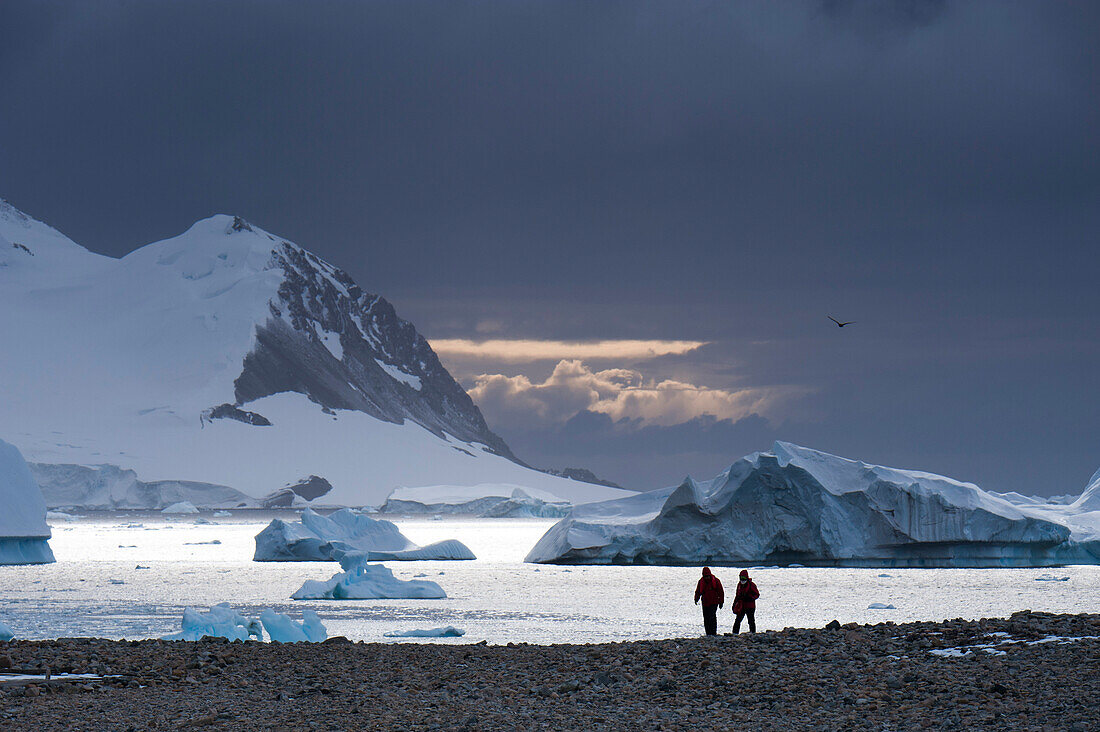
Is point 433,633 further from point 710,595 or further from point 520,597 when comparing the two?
point 520,597

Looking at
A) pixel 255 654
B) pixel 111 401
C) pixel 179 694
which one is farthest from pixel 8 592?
pixel 111 401

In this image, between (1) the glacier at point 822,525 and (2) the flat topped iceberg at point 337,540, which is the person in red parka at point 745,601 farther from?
(2) the flat topped iceberg at point 337,540

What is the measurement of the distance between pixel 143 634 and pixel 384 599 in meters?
9.73

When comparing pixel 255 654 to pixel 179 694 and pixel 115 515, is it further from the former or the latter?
pixel 115 515

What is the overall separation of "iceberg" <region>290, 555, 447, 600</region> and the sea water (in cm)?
43

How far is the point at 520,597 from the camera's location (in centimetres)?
3316

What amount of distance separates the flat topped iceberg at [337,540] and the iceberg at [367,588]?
17.7 meters

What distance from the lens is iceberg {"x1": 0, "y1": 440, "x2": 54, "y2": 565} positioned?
125 ft

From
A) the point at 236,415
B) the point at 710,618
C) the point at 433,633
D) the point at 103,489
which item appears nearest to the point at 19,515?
the point at 433,633

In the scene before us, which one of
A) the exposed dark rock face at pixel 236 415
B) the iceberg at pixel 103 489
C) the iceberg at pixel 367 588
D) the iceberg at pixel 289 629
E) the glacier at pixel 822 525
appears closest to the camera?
the iceberg at pixel 289 629

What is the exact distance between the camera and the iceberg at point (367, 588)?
3108 cm

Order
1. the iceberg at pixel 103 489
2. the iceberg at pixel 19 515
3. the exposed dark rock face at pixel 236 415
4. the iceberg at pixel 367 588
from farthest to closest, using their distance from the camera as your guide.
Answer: the exposed dark rock face at pixel 236 415 < the iceberg at pixel 103 489 < the iceberg at pixel 19 515 < the iceberg at pixel 367 588

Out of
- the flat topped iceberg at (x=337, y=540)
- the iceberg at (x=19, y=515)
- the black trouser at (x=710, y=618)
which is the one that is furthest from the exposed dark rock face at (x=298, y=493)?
the black trouser at (x=710, y=618)

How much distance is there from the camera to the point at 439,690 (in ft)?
41.5
